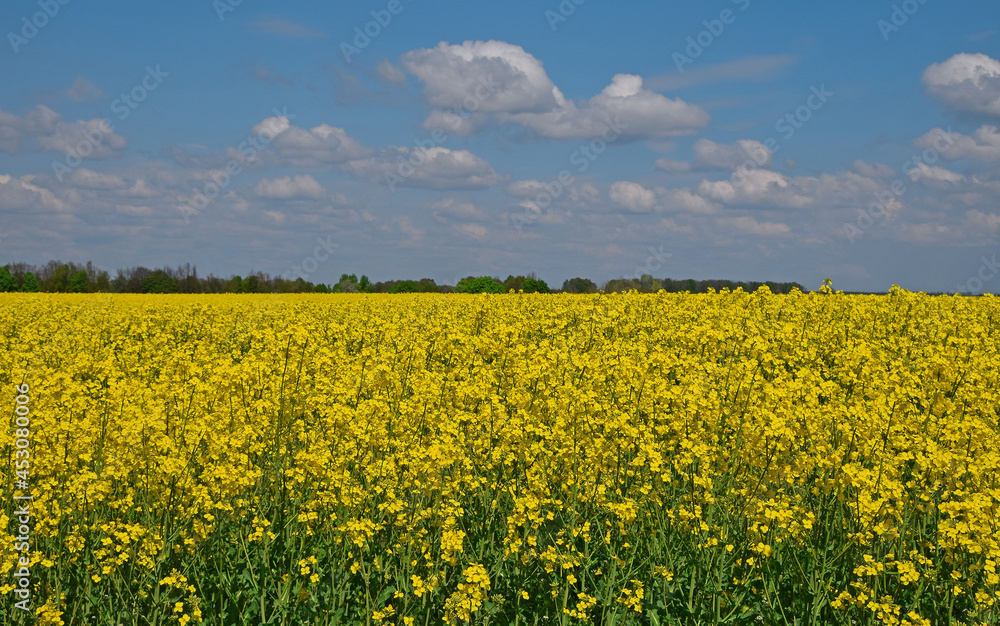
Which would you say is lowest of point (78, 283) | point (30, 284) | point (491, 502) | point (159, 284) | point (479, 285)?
point (491, 502)

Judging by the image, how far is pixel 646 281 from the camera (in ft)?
122

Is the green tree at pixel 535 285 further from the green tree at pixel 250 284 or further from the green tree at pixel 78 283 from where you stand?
the green tree at pixel 78 283

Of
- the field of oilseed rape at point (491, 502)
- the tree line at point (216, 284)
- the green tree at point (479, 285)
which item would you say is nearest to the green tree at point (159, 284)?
the tree line at point (216, 284)

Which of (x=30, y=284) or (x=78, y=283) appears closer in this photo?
(x=78, y=283)

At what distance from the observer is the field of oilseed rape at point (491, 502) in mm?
5113

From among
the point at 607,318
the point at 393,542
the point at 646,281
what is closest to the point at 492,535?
the point at 393,542

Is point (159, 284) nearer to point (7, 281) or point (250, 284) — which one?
point (250, 284)

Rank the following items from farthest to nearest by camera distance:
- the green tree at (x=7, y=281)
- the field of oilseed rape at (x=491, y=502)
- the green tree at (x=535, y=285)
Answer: the green tree at (x=7, y=281) < the green tree at (x=535, y=285) < the field of oilseed rape at (x=491, y=502)

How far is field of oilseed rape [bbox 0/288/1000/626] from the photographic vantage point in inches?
201

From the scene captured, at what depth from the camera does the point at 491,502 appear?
247 inches

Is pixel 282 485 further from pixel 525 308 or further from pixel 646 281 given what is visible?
pixel 646 281

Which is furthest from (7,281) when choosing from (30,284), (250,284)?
(250,284)

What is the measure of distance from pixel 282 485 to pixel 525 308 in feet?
50.4

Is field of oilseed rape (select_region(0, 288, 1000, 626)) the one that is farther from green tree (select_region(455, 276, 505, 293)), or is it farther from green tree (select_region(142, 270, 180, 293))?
green tree (select_region(142, 270, 180, 293))
